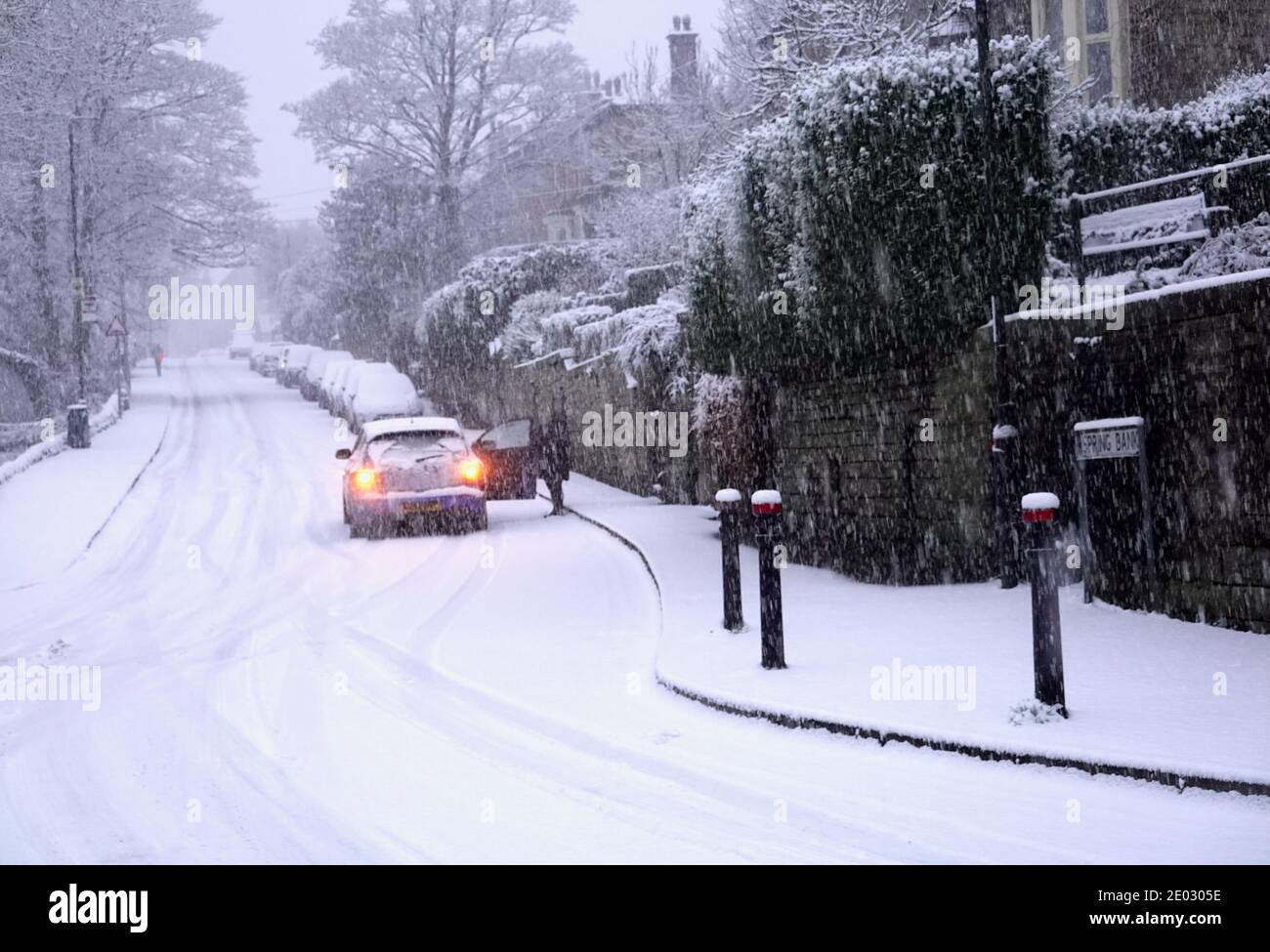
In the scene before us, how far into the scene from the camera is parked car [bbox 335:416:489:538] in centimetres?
1752

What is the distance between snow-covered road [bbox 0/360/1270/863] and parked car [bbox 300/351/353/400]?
30570mm

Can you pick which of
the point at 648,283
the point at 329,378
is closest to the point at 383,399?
the point at 648,283

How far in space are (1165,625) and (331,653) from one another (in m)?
5.91

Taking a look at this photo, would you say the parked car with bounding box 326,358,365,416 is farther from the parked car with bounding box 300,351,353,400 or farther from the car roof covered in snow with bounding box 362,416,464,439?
the car roof covered in snow with bounding box 362,416,464,439

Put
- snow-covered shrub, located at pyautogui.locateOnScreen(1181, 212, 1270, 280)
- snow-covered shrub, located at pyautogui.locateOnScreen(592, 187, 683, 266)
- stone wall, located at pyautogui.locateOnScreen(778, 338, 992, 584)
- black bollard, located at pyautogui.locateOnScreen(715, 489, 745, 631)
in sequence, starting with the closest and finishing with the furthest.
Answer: black bollard, located at pyautogui.locateOnScreen(715, 489, 745, 631) → snow-covered shrub, located at pyautogui.locateOnScreen(1181, 212, 1270, 280) → stone wall, located at pyautogui.locateOnScreen(778, 338, 992, 584) → snow-covered shrub, located at pyautogui.locateOnScreen(592, 187, 683, 266)

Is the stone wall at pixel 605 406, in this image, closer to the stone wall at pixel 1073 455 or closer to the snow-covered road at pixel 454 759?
the stone wall at pixel 1073 455

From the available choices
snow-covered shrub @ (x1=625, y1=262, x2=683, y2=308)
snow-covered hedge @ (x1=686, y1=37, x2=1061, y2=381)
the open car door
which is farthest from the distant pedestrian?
snow-covered shrub @ (x1=625, y1=262, x2=683, y2=308)

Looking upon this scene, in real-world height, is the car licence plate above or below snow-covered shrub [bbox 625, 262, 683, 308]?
below

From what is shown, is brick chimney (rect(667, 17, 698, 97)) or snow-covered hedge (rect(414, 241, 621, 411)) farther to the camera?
brick chimney (rect(667, 17, 698, 97))

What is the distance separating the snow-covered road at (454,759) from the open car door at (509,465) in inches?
283

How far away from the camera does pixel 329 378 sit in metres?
40.7

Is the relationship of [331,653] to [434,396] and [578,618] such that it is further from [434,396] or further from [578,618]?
[434,396]

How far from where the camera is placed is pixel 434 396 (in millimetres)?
41594
